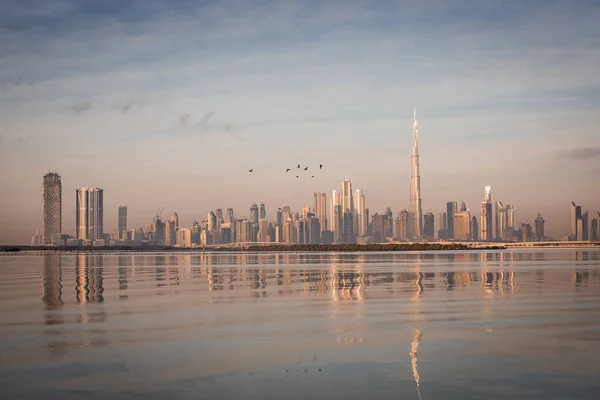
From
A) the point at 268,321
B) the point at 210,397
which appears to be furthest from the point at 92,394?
the point at 268,321

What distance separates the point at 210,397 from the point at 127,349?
7.25 metres

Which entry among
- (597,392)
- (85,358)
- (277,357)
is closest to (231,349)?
(277,357)

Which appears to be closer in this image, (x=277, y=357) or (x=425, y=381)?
(x=425, y=381)

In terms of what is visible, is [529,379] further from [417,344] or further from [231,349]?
[231,349]

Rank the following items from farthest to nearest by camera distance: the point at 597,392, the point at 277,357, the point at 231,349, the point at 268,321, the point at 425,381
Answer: the point at 268,321 < the point at 231,349 < the point at 277,357 < the point at 425,381 < the point at 597,392

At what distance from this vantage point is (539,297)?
39594 mm

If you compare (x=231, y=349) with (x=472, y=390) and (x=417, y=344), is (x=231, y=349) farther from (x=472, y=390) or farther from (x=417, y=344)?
(x=472, y=390)

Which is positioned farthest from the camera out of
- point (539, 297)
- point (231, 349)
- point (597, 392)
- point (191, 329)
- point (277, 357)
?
point (539, 297)

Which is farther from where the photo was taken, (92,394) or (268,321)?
(268,321)

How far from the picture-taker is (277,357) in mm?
21047

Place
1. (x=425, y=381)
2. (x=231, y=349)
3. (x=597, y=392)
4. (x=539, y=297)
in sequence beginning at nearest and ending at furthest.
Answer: (x=597, y=392) < (x=425, y=381) < (x=231, y=349) < (x=539, y=297)

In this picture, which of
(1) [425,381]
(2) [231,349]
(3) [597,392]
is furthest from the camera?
(2) [231,349]

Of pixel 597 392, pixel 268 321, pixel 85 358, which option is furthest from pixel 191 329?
pixel 597 392

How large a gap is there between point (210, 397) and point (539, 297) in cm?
2759
